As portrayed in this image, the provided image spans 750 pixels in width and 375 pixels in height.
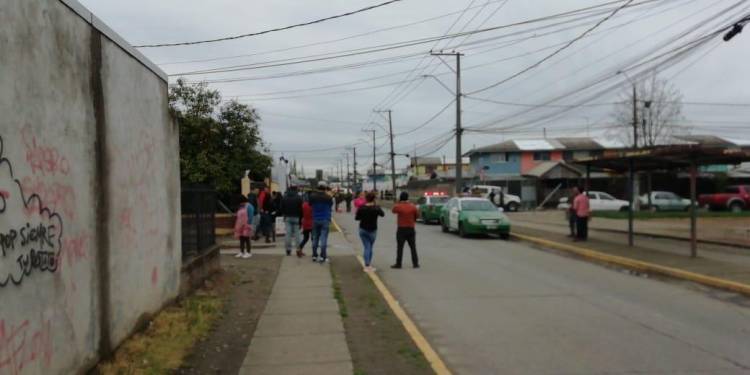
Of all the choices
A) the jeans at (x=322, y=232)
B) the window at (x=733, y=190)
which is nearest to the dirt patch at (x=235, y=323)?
the jeans at (x=322, y=232)

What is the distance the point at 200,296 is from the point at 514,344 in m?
5.11

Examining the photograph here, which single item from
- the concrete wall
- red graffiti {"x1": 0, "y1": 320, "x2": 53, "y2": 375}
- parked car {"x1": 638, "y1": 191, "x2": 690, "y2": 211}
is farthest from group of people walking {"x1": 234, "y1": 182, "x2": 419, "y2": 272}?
parked car {"x1": 638, "y1": 191, "x2": 690, "y2": 211}

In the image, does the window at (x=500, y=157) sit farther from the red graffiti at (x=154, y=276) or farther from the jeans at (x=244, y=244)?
the red graffiti at (x=154, y=276)

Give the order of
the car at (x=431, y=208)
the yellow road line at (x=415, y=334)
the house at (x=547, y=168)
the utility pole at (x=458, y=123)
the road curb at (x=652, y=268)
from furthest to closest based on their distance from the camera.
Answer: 1. the house at (x=547, y=168)
2. the utility pole at (x=458, y=123)
3. the car at (x=431, y=208)
4. the road curb at (x=652, y=268)
5. the yellow road line at (x=415, y=334)

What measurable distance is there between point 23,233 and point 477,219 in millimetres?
19276

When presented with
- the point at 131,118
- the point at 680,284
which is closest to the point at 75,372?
the point at 131,118

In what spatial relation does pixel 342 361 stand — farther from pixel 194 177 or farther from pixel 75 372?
pixel 194 177

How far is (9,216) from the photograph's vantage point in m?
4.41

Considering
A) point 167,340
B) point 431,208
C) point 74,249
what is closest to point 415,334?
point 167,340

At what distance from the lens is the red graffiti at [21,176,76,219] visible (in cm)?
472

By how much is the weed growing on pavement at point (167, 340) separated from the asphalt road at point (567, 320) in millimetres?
2687

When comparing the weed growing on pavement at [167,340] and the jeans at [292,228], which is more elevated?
the jeans at [292,228]

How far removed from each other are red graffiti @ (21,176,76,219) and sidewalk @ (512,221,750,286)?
10.7 m

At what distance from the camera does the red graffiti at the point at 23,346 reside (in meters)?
4.25
